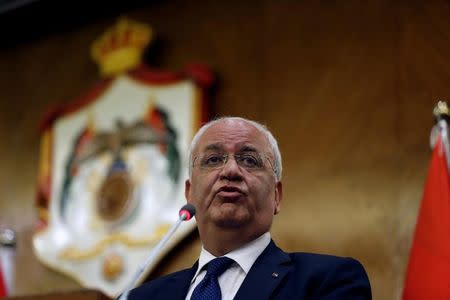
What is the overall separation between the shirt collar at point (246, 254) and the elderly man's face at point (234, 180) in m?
0.03

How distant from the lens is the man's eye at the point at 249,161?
279 centimetres

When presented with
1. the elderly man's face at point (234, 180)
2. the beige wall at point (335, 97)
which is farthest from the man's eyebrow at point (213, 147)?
the beige wall at point (335, 97)

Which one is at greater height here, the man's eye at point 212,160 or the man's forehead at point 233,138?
the man's forehead at point 233,138

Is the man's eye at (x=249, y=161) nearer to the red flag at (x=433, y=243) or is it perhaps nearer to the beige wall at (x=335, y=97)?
the red flag at (x=433, y=243)

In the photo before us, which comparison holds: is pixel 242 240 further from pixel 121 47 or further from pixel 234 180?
pixel 121 47

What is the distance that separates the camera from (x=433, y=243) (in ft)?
11.8

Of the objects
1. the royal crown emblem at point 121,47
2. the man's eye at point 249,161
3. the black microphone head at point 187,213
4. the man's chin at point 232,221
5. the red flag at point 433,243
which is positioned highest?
the royal crown emblem at point 121,47

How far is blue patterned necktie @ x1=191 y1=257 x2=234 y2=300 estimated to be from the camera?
2521 millimetres

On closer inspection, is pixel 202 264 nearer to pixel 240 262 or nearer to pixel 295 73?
pixel 240 262

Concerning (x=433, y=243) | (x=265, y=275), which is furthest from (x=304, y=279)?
(x=433, y=243)

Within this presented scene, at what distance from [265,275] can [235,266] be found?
139 millimetres

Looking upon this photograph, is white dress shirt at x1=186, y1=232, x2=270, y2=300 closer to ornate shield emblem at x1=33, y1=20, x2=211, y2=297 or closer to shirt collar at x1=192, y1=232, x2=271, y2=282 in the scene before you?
shirt collar at x1=192, y1=232, x2=271, y2=282

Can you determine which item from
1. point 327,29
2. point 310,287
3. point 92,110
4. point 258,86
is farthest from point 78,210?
point 310,287

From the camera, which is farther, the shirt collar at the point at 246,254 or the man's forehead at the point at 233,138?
the man's forehead at the point at 233,138
